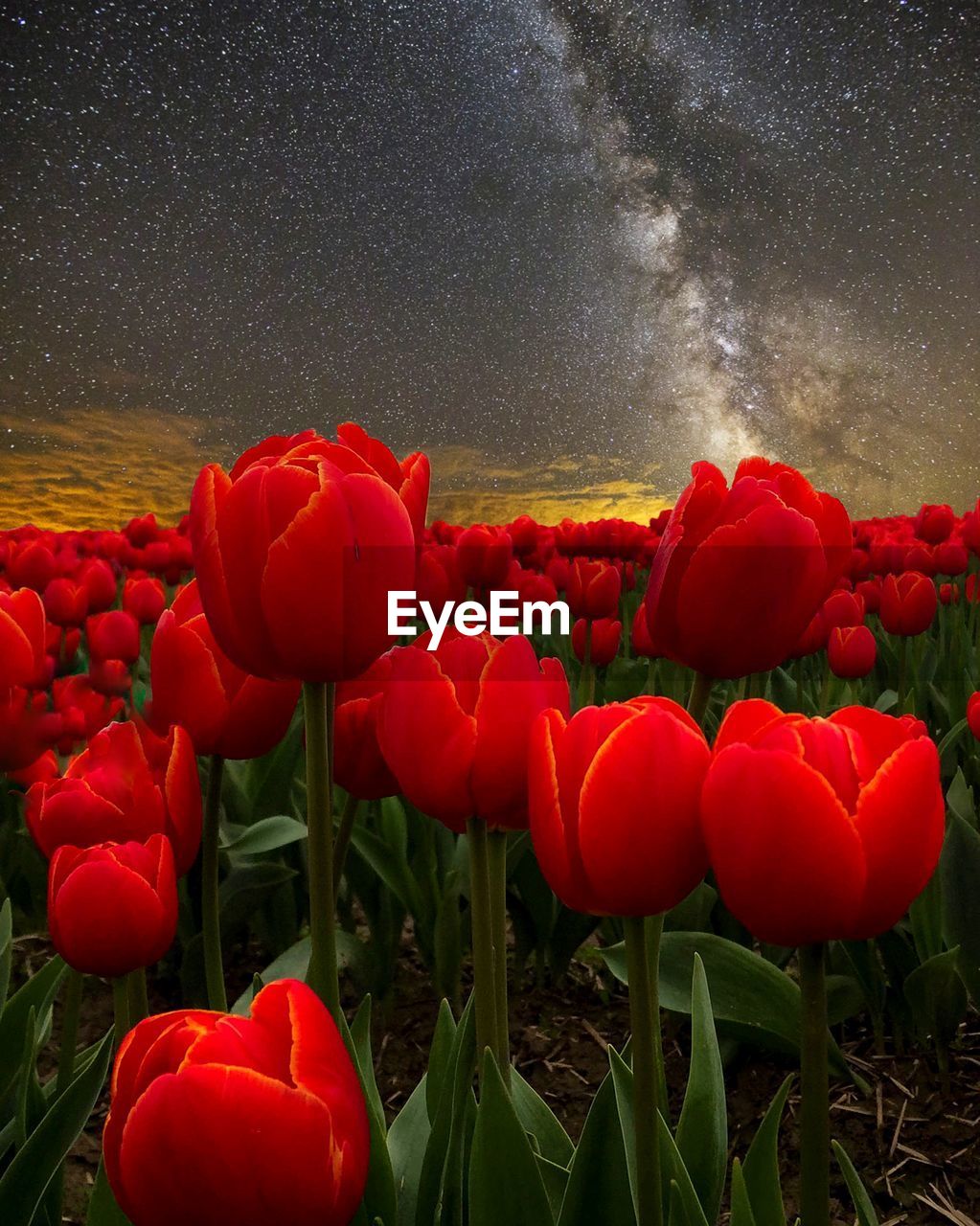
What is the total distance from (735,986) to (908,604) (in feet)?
3.10

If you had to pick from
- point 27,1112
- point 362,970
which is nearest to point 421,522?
point 27,1112

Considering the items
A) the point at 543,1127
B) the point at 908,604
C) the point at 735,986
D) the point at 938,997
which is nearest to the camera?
the point at 543,1127

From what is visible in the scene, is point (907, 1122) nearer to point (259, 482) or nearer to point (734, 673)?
point (734, 673)

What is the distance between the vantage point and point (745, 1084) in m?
1.08

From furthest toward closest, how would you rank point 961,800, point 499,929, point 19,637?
point 961,800
point 19,637
point 499,929

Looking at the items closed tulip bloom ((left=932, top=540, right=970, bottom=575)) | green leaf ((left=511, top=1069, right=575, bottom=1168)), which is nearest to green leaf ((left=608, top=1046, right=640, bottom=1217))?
green leaf ((left=511, top=1069, right=575, bottom=1168))

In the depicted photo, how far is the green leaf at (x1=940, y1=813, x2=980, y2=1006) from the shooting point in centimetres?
101

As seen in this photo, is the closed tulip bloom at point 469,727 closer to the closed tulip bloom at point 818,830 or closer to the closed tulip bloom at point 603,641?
the closed tulip bloom at point 818,830

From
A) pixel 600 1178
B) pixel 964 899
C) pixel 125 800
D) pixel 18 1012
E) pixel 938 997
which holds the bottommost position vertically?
pixel 938 997

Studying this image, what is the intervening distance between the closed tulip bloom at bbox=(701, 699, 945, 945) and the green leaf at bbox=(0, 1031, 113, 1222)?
33 cm

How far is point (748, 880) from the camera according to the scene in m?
0.34

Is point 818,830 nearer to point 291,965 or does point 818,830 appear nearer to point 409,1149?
point 409,1149

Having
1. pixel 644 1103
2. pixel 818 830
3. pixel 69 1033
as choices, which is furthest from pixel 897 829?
pixel 69 1033

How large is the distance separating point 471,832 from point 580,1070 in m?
0.80
